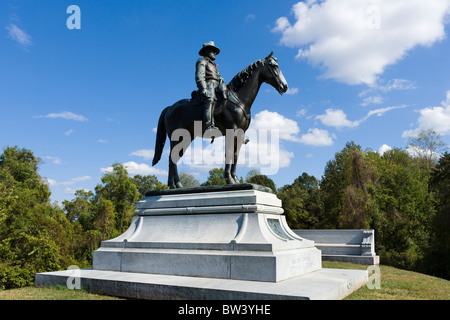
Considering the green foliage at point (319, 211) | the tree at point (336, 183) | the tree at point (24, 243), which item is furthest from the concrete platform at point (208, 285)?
the tree at point (336, 183)

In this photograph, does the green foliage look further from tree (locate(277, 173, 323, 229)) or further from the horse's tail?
the horse's tail

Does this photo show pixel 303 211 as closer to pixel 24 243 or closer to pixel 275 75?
pixel 24 243

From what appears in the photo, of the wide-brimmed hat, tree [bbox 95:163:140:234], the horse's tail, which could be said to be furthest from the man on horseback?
tree [bbox 95:163:140:234]

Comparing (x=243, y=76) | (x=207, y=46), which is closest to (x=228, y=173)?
(x=243, y=76)

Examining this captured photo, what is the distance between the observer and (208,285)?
5543 millimetres

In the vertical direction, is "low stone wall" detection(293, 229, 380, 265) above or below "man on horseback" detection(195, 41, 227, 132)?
below

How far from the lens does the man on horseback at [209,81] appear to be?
7633 millimetres

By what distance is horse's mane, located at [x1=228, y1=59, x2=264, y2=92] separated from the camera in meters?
8.01

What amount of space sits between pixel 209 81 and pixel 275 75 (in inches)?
57.2

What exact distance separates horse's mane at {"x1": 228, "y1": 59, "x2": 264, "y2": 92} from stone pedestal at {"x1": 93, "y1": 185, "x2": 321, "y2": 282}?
231 centimetres

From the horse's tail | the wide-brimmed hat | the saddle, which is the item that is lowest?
the horse's tail
